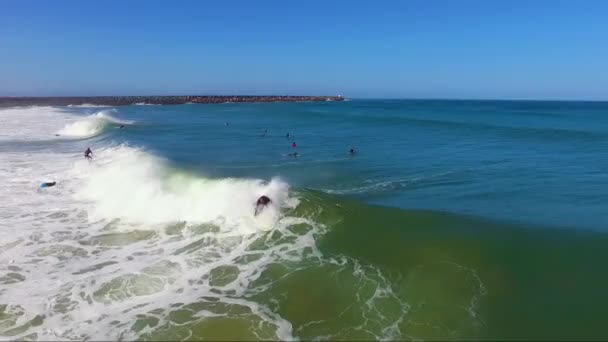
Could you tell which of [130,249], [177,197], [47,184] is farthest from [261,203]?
[47,184]

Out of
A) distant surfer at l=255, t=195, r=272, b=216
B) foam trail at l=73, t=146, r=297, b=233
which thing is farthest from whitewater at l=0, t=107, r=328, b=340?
distant surfer at l=255, t=195, r=272, b=216

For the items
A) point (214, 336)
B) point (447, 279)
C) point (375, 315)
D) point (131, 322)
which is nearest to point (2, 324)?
point (131, 322)

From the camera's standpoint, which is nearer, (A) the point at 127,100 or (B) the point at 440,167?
(B) the point at 440,167

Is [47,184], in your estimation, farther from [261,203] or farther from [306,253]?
[306,253]

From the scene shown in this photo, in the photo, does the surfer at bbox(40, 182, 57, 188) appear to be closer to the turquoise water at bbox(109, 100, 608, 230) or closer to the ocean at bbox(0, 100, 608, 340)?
the ocean at bbox(0, 100, 608, 340)

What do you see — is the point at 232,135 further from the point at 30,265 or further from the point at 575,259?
the point at 575,259
